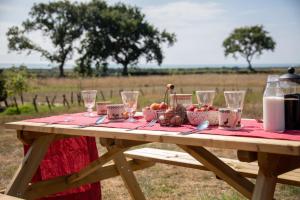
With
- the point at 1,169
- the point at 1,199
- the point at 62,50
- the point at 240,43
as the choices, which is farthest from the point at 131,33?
the point at 1,199

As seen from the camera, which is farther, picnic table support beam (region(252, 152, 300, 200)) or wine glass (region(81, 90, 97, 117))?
wine glass (region(81, 90, 97, 117))

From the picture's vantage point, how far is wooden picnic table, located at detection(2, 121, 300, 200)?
174cm

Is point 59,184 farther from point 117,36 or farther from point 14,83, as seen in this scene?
point 117,36

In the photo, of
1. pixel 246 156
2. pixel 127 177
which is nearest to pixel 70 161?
pixel 127 177

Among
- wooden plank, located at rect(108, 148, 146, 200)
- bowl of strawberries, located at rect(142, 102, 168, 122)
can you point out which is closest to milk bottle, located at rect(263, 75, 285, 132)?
bowl of strawberries, located at rect(142, 102, 168, 122)

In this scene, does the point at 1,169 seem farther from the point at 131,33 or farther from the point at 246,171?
the point at 131,33

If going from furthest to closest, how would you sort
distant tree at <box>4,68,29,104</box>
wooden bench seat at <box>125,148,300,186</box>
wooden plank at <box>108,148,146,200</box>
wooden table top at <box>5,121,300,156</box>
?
distant tree at <box>4,68,29,104</box> < wooden plank at <box>108,148,146,200</box> < wooden bench seat at <box>125,148,300,186</box> < wooden table top at <box>5,121,300,156</box>

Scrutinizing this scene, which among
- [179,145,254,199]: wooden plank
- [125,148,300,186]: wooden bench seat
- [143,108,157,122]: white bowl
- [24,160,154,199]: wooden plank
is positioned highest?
[143,108,157,122]: white bowl

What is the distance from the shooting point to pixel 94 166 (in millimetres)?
3027

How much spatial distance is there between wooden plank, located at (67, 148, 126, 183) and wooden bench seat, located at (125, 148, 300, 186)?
0.46m

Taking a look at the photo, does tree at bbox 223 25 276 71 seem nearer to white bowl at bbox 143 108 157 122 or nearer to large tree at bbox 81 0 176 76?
large tree at bbox 81 0 176 76

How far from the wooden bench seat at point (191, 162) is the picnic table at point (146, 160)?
0.08 m

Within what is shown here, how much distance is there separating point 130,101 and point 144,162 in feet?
4.27

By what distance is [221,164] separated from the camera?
2293 mm
